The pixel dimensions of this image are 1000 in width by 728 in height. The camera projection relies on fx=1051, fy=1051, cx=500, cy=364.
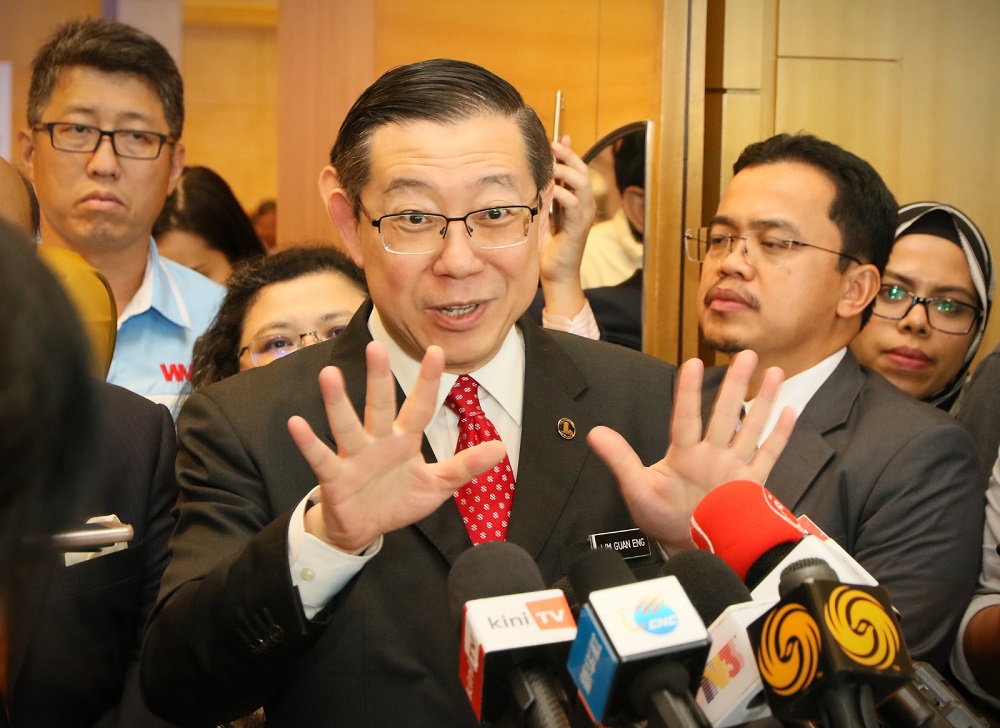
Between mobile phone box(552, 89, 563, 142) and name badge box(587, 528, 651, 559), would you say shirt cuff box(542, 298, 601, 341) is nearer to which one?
mobile phone box(552, 89, 563, 142)

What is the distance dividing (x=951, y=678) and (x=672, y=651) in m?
1.56

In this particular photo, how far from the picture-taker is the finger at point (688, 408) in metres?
1.38

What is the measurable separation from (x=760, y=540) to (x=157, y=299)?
2.13 meters

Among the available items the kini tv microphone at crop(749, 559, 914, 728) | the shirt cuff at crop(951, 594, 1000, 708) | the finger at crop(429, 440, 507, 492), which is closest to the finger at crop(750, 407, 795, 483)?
the finger at crop(429, 440, 507, 492)

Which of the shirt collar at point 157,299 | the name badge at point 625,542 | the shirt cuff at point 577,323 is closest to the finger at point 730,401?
the name badge at point 625,542

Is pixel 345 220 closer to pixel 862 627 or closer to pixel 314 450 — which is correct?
pixel 314 450

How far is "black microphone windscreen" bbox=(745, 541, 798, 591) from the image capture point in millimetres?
1129

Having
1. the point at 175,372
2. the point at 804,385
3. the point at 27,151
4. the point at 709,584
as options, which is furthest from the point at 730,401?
the point at 27,151

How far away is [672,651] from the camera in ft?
2.83

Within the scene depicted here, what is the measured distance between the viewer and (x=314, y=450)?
1.25m

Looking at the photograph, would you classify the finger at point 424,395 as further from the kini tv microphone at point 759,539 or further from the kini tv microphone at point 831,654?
the kini tv microphone at point 831,654

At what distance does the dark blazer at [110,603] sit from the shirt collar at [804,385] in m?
1.31

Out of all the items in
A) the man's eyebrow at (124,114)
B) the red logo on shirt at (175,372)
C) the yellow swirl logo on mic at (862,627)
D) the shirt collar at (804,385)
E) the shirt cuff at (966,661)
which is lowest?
the shirt cuff at (966,661)

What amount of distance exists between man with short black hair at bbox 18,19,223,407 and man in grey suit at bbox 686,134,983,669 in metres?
1.45
